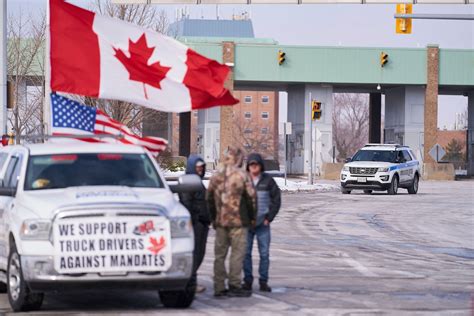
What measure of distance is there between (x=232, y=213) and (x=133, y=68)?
296cm

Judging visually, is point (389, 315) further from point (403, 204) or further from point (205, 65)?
point (403, 204)

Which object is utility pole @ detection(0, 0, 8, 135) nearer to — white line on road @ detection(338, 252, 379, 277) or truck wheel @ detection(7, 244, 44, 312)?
white line on road @ detection(338, 252, 379, 277)

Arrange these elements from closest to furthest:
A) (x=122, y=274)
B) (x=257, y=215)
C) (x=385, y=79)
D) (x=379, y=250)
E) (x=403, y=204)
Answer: (x=122, y=274)
(x=257, y=215)
(x=379, y=250)
(x=403, y=204)
(x=385, y=79)

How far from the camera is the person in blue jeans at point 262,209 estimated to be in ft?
48.8

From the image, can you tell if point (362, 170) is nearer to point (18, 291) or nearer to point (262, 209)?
point (262, 209)

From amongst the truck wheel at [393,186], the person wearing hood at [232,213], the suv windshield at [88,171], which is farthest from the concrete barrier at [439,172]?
the suv windshield at [88,171]

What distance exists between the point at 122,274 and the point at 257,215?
2.83 m

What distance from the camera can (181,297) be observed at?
13.3m

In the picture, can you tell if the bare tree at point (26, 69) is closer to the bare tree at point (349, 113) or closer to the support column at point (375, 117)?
the support column at point (375, 117)

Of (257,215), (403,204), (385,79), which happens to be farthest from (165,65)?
(385,79)

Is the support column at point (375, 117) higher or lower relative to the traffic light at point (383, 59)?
lower

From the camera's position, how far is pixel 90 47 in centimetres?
1627

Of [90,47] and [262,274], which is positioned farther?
[90,47]

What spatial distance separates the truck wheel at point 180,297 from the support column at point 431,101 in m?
62.0
